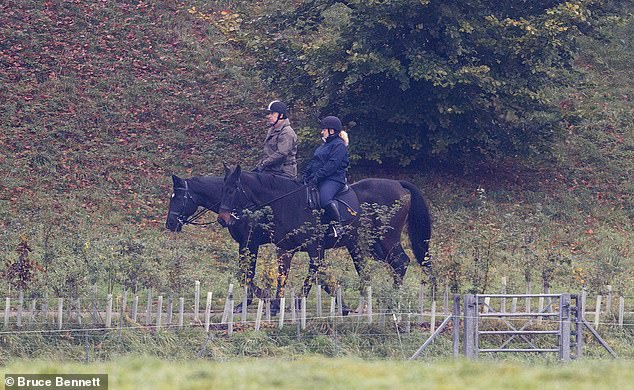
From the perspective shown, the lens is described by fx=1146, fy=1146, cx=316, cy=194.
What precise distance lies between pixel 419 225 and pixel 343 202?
4.58 ft

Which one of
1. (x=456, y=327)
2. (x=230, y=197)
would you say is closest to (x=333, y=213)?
(x=230, y=197)

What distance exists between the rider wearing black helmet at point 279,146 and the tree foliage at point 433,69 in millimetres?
5141

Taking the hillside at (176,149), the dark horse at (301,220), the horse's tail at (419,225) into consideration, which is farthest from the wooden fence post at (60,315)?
the horse's tail at (419,225)

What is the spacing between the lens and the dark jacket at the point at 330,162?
1559 centimetres

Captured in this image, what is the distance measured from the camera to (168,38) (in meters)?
28.0

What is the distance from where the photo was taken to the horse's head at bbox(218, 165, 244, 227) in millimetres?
15219

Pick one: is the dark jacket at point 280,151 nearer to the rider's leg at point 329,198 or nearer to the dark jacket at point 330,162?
the dark jacket at point 330,162

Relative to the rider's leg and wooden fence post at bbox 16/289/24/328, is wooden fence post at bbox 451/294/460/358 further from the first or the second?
wooden fence post at bbox 16/289/24/328

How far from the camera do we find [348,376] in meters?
7.98

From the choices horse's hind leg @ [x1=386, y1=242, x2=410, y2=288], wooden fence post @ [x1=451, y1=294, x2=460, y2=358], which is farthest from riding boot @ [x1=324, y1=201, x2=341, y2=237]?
wooden fence post @ [x1=451, y1=294, x2=460, y2=358]

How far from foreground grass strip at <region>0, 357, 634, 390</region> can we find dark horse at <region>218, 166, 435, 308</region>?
6021 mm

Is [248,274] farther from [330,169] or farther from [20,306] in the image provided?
[20,306]

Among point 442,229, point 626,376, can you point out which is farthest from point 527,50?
point 626,376

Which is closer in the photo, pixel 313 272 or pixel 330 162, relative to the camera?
pixel 313 272
